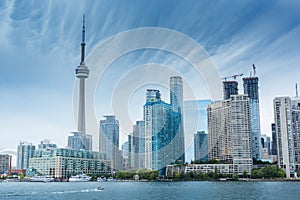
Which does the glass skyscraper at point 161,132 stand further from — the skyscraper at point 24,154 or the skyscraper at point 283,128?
the skyscraper at point 24,154

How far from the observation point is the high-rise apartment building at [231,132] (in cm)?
6372

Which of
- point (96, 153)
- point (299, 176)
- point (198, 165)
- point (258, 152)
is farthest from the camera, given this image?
point (258, 152)

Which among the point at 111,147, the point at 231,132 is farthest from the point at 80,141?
the point at 231,132

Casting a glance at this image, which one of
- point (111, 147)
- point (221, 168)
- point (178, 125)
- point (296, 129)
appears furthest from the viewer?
point (111, 147)

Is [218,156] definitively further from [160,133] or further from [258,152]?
[258,152]

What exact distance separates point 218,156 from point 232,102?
37.5 feet

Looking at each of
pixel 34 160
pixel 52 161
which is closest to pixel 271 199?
pixel 52 161

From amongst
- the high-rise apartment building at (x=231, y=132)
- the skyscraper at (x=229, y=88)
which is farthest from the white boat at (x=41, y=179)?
the skyscraper at (x=229, y=88)

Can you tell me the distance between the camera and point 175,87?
224ft

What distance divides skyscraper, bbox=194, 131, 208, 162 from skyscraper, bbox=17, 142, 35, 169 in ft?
145

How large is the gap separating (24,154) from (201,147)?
47443 millimetres

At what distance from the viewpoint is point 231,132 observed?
67875mm

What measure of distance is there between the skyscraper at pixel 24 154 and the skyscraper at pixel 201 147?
44.1m

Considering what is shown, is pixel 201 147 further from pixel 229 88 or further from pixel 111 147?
pixel 229 88
